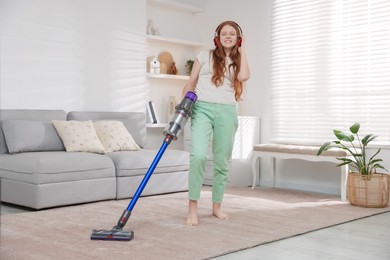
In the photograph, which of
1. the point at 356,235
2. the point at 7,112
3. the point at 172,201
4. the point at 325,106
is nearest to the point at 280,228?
the point at 356,235

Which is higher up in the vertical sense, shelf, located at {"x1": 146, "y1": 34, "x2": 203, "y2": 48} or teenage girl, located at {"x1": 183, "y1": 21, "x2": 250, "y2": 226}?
shelf, located at {"x1": 146, "y1": 34, "x2": 203, "y2": 48}

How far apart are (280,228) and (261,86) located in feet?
8.38

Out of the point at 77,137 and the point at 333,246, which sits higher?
the point at 77,137

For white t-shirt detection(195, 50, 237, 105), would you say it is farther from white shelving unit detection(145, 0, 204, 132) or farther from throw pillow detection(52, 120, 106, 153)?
white shelving unit detection(145, 0, 204, 132)

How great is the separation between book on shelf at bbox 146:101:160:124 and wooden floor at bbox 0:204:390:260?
2.63 meters

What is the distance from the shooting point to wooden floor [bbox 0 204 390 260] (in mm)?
2250

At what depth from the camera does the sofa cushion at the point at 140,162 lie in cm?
386

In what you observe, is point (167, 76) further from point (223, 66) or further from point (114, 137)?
point (223, 66)

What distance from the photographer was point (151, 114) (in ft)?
17.1

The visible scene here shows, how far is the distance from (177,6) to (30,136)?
256 centimetres

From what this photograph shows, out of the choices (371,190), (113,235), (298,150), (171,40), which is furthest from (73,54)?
(371,190)

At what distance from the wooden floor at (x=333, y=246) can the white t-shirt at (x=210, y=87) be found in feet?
2.93

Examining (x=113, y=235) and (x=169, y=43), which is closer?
(x=113, y=235)

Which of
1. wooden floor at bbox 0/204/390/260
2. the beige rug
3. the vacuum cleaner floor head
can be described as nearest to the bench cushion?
the beige rug
